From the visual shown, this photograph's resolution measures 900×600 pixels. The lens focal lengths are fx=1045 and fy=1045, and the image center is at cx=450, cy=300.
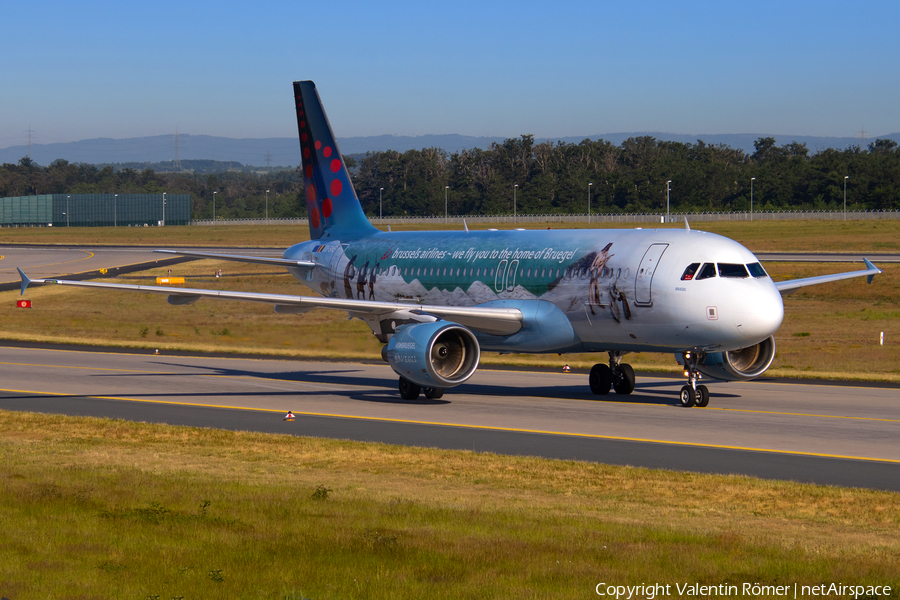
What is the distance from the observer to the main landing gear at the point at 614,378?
31.8 m

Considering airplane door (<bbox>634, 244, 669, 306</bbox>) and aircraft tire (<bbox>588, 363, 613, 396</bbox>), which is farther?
aircraft tire (<bbox>588, 363, 613, 396</bbox>)

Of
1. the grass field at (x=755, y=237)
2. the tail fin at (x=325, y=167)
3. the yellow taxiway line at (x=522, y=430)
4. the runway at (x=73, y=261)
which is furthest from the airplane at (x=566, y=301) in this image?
the grass field at (x=755, y=237)

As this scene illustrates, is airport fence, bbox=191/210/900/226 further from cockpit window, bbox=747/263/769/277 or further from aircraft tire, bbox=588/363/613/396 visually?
A: cockpit window, bbox=747/263/769/277

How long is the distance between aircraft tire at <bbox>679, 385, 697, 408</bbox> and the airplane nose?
2941mm

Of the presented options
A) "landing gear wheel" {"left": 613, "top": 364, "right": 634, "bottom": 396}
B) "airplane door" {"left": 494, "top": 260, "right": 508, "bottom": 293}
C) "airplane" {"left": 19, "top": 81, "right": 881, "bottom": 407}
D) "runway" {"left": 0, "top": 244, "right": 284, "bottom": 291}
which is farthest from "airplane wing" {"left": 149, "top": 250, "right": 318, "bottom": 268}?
"runway" {"left": 0, "top": 244, "right": 284, "bottom": 291}

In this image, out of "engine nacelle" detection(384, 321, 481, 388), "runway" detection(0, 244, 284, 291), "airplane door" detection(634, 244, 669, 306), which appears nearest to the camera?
"airplane door" detection(634, 244, 669, 306)

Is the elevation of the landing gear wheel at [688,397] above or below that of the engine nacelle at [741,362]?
below

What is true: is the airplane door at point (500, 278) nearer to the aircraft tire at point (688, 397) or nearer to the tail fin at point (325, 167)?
the aircraft tire at point (688, 397)

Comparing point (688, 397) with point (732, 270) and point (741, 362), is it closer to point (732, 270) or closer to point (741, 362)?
point (741, 362)

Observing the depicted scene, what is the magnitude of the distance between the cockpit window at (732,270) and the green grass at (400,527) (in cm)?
957

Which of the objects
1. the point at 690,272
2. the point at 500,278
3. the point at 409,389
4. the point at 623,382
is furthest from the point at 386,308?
the point at 690,272

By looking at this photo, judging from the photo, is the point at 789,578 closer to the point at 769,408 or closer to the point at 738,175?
the point at 769,408

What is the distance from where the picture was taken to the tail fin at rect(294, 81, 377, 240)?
131 ft

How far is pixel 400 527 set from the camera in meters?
13.7
